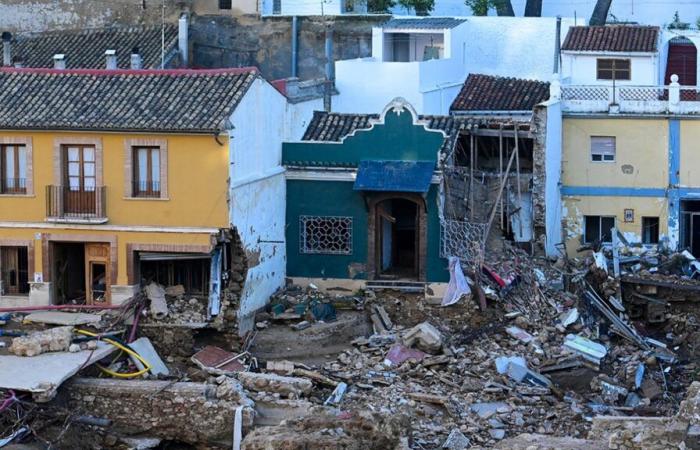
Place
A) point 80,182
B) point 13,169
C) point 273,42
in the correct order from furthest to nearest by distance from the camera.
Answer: point 273,42 → point 13,169 → point 80,182

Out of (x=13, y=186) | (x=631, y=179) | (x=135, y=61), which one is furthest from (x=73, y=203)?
(x=631, y=179)

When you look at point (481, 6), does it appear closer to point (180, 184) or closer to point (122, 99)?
point (122, 99)

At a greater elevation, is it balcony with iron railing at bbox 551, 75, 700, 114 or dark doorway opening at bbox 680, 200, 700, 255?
balcony with iron railing at bbox 551, 75, 700, 114

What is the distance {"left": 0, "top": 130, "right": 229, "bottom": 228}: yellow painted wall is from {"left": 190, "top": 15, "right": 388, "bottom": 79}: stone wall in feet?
42.6

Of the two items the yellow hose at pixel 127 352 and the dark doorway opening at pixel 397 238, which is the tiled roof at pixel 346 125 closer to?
the dark doorway opening at pixel 397 238

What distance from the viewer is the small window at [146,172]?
31984 mm

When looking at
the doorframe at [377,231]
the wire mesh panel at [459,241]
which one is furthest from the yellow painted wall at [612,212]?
the doorframe at [377,231]

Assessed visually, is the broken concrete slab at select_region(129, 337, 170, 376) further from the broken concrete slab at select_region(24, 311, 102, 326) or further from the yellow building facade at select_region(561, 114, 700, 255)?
the yellow building facade at select_region(561, 114, 700, 255)

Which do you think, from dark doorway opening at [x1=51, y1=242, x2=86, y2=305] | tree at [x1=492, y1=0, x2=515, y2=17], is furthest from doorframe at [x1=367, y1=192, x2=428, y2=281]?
tree at [x1=492, y1=0, x2=515, y2=17]

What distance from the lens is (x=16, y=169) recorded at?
32.7 metres

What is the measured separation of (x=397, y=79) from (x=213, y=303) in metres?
11.1

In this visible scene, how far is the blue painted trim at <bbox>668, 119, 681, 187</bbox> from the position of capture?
39.7m

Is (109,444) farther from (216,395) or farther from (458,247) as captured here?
(458,247)

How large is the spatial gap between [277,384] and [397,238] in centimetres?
792
